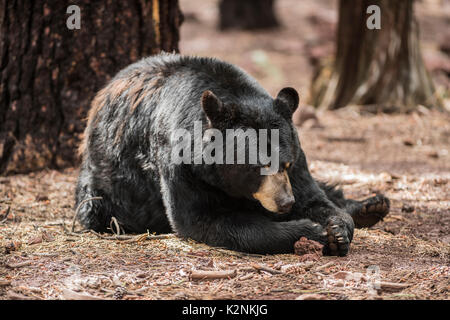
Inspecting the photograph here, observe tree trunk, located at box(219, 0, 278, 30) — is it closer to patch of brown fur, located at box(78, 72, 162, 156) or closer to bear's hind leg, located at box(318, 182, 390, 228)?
patch of brown fur, located at box(78, 72, 162, 156)

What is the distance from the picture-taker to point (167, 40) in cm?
612

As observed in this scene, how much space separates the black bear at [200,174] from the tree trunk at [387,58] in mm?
4146

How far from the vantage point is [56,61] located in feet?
19.2

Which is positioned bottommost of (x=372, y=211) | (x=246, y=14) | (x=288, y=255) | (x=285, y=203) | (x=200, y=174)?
(x=288, y=255)

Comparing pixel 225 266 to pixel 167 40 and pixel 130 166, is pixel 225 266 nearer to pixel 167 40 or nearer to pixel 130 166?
pixel 130 166

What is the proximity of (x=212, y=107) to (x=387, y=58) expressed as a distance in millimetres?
5617

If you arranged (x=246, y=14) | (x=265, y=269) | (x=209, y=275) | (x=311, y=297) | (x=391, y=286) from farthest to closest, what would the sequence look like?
(x=246, y=14)
(x=265, y=269)
(x=209, y=275)
(x=391, y=286)
(x=311, y=297)

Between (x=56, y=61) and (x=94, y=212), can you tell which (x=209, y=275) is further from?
(x=56, y=61)


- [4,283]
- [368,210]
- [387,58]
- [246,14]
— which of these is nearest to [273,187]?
[368,210]

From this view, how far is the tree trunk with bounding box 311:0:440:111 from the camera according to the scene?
861 centimetres

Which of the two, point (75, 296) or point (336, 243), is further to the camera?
point (336, 243)

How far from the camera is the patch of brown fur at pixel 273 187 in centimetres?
376

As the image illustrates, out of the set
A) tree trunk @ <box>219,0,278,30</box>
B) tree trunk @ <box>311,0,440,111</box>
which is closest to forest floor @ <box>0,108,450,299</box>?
tree trunk @ <box>311,0,440,111</box>
